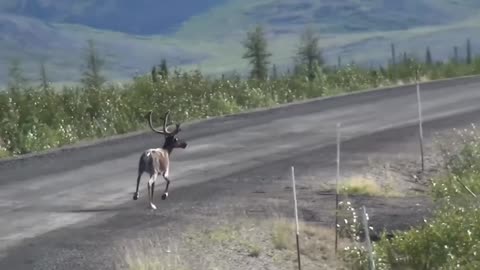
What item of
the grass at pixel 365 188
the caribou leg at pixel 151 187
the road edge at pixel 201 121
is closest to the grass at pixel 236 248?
the caribou leg at pixel 151 187

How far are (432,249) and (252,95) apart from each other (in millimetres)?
18779

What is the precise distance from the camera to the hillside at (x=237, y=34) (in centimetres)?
15075

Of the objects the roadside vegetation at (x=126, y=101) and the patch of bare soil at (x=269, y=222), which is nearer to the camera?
the patch of bare soil at (x=269, y=222)

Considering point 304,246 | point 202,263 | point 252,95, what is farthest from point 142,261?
point 252,95

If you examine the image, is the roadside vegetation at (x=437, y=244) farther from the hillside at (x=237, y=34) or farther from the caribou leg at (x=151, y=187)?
the hillside at (x=237, y=34)

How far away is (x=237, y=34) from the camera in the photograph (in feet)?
565

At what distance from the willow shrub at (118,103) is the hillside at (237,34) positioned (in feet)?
349

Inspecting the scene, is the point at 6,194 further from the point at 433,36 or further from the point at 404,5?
the point at 404,5

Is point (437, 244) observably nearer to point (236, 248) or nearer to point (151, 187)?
point (236, 248)

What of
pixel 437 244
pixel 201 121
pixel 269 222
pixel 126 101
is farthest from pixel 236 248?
pixel 126 101

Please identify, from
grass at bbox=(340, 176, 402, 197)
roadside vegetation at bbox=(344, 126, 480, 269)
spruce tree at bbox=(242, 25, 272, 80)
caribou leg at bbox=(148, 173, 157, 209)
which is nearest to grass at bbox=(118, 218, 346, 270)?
roadside vegetation at bbox=(344, 126, 480, 269)

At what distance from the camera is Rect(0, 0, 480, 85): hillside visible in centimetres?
15075

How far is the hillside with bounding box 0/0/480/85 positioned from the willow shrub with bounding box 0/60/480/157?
349ft

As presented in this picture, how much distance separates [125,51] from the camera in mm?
167125
